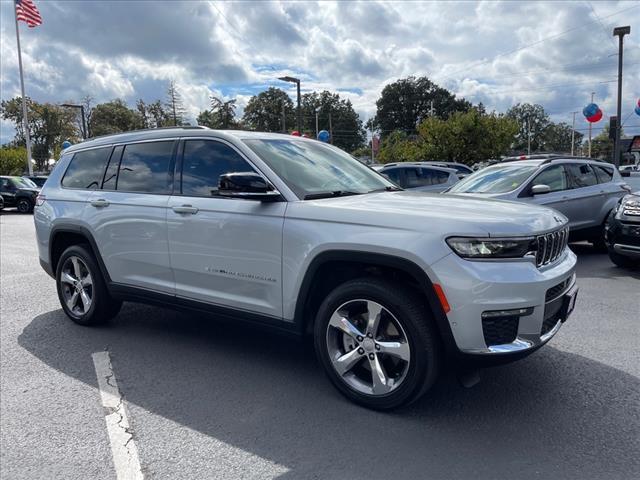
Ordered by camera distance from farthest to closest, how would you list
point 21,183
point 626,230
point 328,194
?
1. point 21,183
2. point 626,230
3. point 328,194

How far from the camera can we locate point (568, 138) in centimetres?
12094

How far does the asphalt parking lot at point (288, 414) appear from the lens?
2805 mm

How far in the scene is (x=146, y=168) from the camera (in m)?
4.64

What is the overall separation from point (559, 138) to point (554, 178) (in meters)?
124

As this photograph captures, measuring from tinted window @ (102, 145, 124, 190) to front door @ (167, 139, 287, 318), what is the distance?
0.93 meters

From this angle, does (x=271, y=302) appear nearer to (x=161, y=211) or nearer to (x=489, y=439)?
Result: (x=161, y=211)

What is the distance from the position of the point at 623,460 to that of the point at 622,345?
201 cm

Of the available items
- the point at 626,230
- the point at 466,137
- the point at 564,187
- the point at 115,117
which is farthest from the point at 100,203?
the point at 115,117

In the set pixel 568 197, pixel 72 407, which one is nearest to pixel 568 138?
pixel 568 197

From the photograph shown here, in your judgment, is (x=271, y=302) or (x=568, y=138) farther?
(x=568, y=138)

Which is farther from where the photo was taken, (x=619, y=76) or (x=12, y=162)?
(x=12, y=162)

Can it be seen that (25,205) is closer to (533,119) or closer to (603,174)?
(603,174)

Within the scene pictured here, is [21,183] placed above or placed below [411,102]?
below

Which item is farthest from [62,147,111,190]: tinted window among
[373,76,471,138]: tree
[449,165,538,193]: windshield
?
[373,76,471,138]: tree
